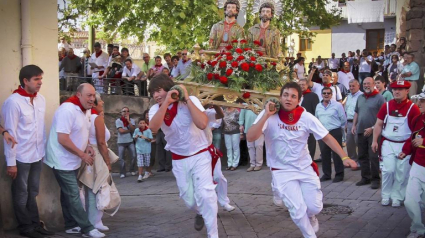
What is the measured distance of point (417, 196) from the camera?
25.4ft

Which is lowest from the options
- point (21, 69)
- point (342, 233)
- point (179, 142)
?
point (342, 233)

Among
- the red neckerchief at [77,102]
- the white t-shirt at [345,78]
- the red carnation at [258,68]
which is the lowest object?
the red neckerchief at [77,102]

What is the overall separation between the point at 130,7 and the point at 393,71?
8.29 metres

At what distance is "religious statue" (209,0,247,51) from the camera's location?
988 cm

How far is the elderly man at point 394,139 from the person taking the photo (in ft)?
30.5

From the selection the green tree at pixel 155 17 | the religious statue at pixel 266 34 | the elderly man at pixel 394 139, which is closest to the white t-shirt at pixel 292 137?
the elderly man at pixel 394 139

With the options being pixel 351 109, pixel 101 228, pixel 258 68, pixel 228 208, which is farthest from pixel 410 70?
pixel 101 228

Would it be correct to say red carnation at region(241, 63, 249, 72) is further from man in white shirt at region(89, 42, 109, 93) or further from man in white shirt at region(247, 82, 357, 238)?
man in white shirt at region(89, 42, 109, 93)

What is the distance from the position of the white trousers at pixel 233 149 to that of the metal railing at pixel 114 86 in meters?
3.26

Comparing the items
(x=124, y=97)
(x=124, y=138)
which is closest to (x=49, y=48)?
(x=124, y=138)

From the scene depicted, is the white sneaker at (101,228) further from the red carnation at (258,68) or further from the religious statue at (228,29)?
the religious statue at (228,29)

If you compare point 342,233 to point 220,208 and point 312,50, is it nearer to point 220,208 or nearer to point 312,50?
point 220,208

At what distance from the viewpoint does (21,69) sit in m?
7.63

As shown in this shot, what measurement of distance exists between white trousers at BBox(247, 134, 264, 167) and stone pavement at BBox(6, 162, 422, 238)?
1.51 meters
